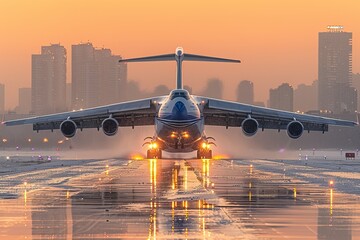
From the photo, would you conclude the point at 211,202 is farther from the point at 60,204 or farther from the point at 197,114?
the point at 197,114

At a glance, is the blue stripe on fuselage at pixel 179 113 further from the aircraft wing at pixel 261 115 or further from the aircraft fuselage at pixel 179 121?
the aircraft wing at pixel 261 115

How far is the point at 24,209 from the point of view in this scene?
21.3 meters

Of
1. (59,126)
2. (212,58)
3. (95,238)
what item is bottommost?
(95,238)

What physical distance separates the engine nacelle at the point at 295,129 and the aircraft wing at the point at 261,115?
4.11 feet

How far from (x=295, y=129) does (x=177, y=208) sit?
94.1 ft

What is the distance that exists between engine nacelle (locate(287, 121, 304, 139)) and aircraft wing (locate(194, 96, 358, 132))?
49.3 inches

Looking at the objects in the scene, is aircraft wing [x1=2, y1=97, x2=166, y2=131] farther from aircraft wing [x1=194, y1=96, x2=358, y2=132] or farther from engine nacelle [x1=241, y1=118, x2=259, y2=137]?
engine nacelle [x1=241, y1=118, x2=259, y2=137]

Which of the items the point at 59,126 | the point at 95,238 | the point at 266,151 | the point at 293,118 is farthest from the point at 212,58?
the point at 95,238

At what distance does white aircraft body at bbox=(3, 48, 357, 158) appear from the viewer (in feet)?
151

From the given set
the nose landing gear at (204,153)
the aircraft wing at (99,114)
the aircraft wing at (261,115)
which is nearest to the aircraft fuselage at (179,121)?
the aircraft wing at (261,115)

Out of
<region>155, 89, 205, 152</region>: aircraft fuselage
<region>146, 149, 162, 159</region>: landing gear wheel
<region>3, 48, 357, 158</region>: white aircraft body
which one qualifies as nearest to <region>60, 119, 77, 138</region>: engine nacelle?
<region>3, 48, 357, 158</region>: white aircraft body

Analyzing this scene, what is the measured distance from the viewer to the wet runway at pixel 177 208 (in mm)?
16938

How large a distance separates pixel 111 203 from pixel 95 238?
7365 millimetres

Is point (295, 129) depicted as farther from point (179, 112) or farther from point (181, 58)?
point (181, 58)
